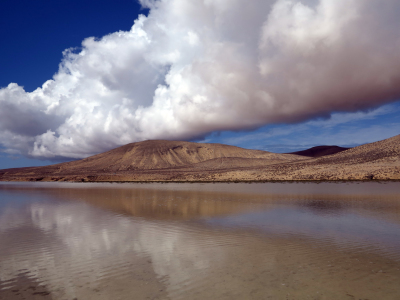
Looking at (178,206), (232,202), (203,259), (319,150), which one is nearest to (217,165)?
(319,150)

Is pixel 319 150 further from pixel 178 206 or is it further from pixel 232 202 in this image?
pixel 178 206

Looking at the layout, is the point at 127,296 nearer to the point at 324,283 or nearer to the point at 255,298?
the point at 255,298

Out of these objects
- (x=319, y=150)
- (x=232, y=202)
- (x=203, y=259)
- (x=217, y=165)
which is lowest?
(x=232, y=202)

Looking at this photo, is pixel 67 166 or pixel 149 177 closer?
pixel 149 177

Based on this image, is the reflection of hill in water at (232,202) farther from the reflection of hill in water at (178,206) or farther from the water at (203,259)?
the water at (203,259)

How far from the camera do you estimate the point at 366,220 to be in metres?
13.3

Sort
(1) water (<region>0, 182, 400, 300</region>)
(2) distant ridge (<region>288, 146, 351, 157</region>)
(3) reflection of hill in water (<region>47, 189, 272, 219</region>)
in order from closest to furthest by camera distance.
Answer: (1) water (<region>0, 182, 400, 300</region>) → (3) reflection of hill in water (<region>47, 189, 272, 219</region>) → (2) distant ridge (<region>288, 146, 351, 157</region>)

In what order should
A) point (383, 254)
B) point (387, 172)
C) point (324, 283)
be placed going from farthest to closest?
point (387, 172), point (383, 254), point (324, 283)

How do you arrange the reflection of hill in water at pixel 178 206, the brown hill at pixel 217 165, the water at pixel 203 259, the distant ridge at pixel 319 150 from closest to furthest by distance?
the water at pixel 203 259, the reflection of hill in water at pixel 178 206, the brown hill at pixel 217 165, the distant ridge at pixel 319 150

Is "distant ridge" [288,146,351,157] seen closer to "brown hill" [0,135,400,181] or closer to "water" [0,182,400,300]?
"brown hill" [0,135,400,181]

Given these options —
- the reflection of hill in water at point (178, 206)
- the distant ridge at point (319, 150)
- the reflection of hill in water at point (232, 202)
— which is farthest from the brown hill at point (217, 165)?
the reflection of hill in water at point (178, 206)

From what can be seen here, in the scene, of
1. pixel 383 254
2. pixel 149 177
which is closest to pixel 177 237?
pixel 383 254

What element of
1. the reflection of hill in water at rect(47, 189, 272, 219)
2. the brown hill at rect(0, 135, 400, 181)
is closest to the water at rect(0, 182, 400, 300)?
the reflection of hill in water at rect(47, 189, 272, 219)

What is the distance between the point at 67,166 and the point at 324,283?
502 feet
